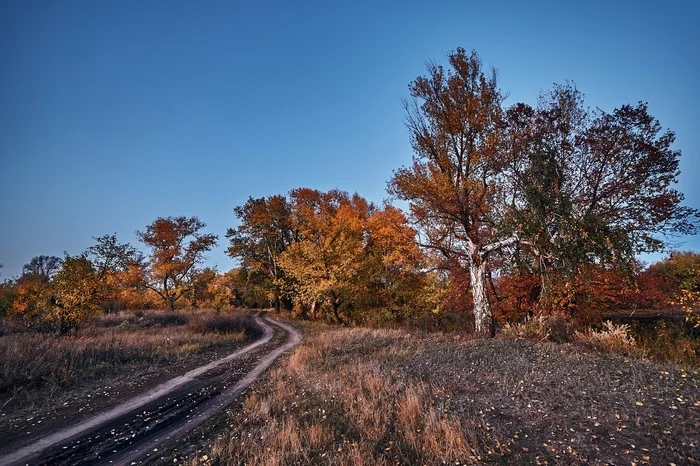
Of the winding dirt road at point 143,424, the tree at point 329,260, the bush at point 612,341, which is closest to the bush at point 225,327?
the tree at point 329,260

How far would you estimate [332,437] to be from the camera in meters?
6.42

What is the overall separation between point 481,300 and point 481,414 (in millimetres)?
9322

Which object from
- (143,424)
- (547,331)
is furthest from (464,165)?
(143,424)

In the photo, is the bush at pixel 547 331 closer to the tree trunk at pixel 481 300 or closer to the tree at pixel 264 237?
the tree trunk at pixel 481 300

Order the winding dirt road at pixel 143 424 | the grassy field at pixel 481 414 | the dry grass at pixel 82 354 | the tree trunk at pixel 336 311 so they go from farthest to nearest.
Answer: the tree trunk at pixel 336 311
the dry grass at pixel 82 354
the winding dirt road at pixel 143 424
the grassy field at pixel 481 414

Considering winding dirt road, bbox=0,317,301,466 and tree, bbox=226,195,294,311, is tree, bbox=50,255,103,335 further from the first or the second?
tree, bbox=226,195,294,311

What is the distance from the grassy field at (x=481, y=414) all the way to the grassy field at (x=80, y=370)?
15.6ft

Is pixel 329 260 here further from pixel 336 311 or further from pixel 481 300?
pixel 481 300

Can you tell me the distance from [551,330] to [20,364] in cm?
1897

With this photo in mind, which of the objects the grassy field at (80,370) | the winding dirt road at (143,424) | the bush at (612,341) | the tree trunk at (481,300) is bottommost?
the winding dirt road at (143,424)

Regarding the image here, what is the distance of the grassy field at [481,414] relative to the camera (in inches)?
205

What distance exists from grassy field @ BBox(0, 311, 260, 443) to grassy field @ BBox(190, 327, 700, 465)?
4744mm

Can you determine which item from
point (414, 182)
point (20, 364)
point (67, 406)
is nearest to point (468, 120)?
point (414, 182)

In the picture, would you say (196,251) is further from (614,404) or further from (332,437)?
(614,404)
